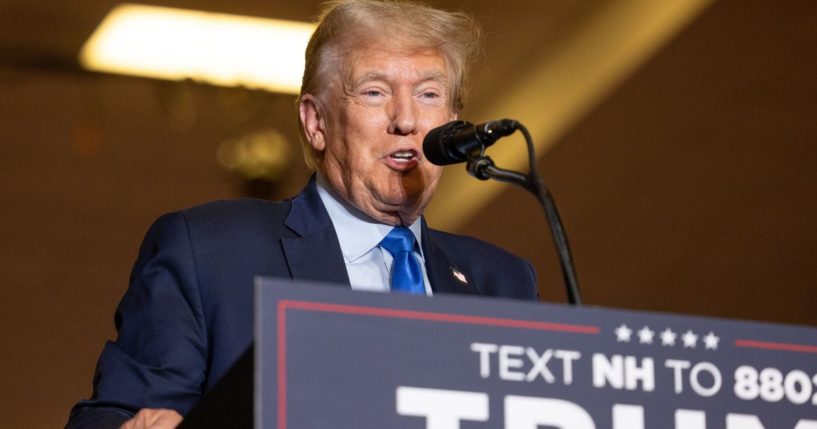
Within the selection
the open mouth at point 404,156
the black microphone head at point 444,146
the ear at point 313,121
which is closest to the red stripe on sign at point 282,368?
the black microphone head at point 444,146

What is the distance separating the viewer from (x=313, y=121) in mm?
2875

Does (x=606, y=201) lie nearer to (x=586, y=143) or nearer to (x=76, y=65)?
(x=586, y=143)

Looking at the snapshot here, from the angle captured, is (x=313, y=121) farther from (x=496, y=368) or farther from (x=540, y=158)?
(x=540, y=158)

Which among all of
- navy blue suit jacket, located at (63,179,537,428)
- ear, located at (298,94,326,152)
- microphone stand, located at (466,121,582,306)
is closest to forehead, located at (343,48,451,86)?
ear, located at (298,94,326,152)

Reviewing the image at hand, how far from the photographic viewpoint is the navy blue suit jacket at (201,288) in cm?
231

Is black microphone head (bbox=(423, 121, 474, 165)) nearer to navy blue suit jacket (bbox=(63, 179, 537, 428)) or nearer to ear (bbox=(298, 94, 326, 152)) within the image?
navy blue suit jacket (bbox=(63, 179, 537, 428))

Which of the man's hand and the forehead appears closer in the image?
the man's hand

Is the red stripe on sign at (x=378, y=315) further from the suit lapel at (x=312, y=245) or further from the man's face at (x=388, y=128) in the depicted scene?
the man's face at (x=388, y=128)

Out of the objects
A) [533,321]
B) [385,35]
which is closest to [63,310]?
[385,35]

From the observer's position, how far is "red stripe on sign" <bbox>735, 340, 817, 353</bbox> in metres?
1.57

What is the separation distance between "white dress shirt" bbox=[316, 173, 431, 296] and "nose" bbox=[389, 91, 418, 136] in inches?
6.7

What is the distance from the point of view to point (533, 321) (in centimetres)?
150

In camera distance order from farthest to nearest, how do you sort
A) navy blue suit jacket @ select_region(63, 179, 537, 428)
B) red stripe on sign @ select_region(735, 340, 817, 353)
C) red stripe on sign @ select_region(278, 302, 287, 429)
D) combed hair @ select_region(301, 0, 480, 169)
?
1. combed hair @ select_region(301, 0, 480, 169)
2. navy blue suit jacket @ select_region(63, 179, 537, 428)
3. red stripe on sign @ select_region(735, 340, 817, 353)
4. red stripe on sign @ select_region(278, 302, 287, 429)

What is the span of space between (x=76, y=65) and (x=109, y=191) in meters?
0.83
